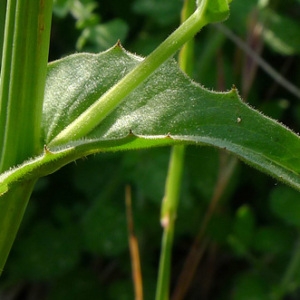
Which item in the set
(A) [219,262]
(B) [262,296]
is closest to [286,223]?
(B) [262,296]

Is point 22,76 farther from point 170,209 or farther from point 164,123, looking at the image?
point 170,209

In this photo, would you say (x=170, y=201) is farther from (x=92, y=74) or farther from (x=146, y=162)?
(x=146, y=162)

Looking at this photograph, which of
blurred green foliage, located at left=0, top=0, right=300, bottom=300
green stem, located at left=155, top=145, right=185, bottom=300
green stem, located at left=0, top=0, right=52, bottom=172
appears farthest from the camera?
blurred green foliage, located at left=0, top=0, right=300, bottom=300

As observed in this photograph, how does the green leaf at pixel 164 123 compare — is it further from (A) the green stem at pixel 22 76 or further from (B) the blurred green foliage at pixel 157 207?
(B) the blurred green foliage at pixel 157 207

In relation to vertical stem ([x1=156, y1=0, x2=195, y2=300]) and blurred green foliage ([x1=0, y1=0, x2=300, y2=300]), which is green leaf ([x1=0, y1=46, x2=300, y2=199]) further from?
blurred green foliage ([x1=0, y1=0, x2=300, y2=300])

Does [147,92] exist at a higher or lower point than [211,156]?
lower

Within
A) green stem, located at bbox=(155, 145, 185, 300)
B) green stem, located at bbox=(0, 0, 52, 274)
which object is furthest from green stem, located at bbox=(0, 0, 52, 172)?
green stem, located at bbox=(155, 145, 185, 300)

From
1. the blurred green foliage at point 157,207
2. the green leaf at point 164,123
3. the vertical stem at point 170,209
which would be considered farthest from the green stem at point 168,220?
the blurred green foliage at point 157,207
